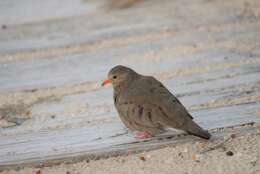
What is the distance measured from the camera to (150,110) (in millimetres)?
5344

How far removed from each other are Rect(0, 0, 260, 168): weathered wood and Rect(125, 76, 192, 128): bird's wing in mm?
202

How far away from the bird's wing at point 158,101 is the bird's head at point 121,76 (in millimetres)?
278

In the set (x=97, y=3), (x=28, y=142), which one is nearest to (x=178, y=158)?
(x=28, y=142)

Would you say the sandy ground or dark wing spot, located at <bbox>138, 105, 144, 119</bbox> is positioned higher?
dark wing spot, located at <bbox>138, 105, 144, 119</bbox>

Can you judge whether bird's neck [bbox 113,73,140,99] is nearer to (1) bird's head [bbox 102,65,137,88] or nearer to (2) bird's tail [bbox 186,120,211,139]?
(1) bird's head [bbox 102,65,137,88]

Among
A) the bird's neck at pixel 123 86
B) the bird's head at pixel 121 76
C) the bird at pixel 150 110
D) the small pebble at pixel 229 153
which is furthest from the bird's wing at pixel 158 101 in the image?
the small pebble at pixel 229 153

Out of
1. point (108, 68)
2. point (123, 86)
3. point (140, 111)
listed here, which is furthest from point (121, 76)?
point (108, 68)

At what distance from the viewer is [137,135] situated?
216 inches

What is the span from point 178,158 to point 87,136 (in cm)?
90

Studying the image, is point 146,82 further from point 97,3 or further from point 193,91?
point 97,3

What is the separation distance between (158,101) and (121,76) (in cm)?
88

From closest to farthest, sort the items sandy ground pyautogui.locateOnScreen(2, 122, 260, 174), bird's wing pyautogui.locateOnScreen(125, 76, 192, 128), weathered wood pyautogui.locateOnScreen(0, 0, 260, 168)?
sandy ground pyautogui.locateOnScreen(2, 122, 260, 174), bird's wing pyautogui.locateOnScreen(125, 76, 192, 128), weathered wood pyautogui.locateOnScreen(0, 0, 260, 168)

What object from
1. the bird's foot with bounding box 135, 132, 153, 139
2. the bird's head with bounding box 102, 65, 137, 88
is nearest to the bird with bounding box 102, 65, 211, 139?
the bird's foot with bounding box 135, 132, 153, 139

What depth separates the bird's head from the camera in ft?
19.8
